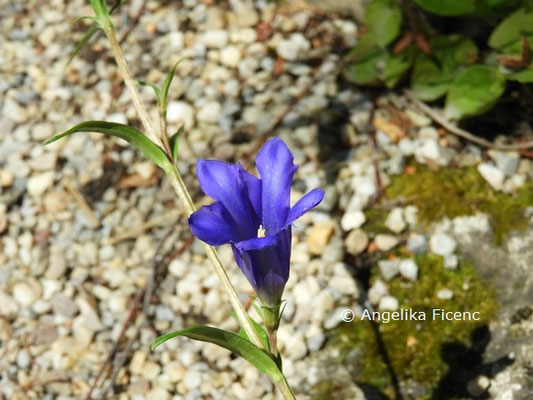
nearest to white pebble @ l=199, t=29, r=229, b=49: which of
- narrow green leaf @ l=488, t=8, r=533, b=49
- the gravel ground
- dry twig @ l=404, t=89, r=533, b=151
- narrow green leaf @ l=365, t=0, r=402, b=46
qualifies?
the gravel ground

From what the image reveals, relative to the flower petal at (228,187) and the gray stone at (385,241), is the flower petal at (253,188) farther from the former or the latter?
the gray stone at (385,241)

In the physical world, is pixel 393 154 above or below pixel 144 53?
below

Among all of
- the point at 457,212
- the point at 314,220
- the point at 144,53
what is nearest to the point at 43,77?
the point at 144,53

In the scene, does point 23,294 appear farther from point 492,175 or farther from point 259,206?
point 492,175

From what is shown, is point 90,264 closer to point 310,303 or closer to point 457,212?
point 310,303

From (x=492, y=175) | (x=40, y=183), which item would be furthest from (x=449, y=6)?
(x=40, y=183)

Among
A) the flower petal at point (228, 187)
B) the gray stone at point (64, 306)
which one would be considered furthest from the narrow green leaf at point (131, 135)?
the gray stone at point (64, 306)

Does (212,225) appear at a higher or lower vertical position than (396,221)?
higher
